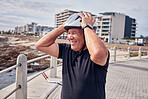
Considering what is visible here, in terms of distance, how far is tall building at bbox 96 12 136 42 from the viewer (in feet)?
256

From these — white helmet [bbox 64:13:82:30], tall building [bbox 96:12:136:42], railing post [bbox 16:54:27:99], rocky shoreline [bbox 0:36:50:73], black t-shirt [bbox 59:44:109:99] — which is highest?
tall building [bbox 96:12:136:42]

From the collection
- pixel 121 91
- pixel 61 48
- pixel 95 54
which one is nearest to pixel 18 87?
pixel 61 48

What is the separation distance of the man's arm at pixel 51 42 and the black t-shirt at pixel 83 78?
0.32m

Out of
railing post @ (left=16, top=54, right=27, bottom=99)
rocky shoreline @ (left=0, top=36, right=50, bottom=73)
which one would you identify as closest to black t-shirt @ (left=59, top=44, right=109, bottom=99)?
railing post @ (left=16, top=54, right=27, bottom=99)

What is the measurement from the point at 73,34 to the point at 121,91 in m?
4.20

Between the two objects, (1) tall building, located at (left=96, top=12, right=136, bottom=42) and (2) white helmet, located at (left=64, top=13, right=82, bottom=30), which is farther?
(1) tall building, located at (left=96, top=12, right=136, bottom=42)

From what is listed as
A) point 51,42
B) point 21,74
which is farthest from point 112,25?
point 51,42

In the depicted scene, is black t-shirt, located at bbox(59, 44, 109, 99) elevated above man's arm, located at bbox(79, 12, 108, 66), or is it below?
below

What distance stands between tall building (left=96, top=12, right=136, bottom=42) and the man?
241 ft

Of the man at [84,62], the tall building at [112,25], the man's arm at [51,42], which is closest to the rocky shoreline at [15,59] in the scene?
the man's arm at [51,42]

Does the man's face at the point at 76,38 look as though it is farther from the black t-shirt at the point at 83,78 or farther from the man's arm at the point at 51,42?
the man's arm at the point at 51,42

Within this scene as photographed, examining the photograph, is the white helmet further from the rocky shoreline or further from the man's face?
the rocky shoreline

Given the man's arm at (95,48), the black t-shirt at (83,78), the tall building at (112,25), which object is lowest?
the black t-shirt at (83,78)

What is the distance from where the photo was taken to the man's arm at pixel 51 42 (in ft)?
5.92
